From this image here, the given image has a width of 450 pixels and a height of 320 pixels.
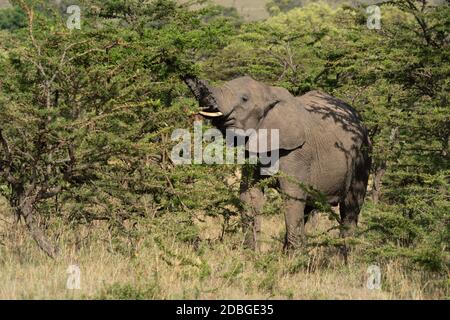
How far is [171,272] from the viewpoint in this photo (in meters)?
8.16

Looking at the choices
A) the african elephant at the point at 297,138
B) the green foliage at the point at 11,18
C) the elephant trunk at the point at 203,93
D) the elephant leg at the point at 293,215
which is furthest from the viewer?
the green foliage at the point at 11,18

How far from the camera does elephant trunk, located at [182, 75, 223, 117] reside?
9570 millimetres

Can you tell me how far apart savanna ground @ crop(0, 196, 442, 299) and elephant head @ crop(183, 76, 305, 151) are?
1370mm

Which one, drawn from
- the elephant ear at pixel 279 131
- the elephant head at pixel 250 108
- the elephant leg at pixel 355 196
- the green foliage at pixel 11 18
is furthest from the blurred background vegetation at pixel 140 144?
the green foliage at pixel 11 18

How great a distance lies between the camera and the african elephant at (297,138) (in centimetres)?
991

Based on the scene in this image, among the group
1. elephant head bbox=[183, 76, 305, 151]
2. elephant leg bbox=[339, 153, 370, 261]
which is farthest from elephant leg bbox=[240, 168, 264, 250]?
elephant leg bbox=[339, 153, 370, 261]

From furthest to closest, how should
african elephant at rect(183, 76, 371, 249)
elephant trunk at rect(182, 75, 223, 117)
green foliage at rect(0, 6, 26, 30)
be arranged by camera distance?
green foliage at rect(0, 6, 26, 30) < african elephant at rect(183, 76, 371, 249) < elephant trunk at rect(182, 75, 223, 117)

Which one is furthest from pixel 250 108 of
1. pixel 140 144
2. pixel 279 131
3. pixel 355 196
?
pixel 355 196

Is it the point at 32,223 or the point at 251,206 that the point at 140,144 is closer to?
the point at 32,223

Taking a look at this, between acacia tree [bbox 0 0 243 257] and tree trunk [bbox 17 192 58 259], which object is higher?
acacia tree [bbox 0 0 243 257]

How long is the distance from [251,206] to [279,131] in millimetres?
1003

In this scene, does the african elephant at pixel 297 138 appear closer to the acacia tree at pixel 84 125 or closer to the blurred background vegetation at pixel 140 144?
the blurred background vegetation at pixel 140 144

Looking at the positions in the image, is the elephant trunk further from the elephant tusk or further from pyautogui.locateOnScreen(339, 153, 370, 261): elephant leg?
pyautogui.locateOnScreen(339, 153, 370, 261): elephant leg

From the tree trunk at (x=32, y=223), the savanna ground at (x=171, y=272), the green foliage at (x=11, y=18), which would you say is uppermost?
the green foliage at (x=11, y=18)
